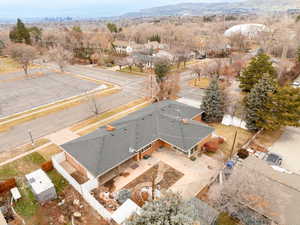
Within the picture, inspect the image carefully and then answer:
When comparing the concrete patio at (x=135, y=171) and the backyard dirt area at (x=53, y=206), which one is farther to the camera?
the concrete patio at (x=135, y=171)

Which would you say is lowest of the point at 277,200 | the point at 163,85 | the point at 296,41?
the point at 277,200

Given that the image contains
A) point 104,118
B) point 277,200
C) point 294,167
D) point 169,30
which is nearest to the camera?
point 277,200

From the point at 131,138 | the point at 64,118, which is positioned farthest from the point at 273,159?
the point at 64,118

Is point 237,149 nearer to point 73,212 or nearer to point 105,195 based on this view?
point 105,195

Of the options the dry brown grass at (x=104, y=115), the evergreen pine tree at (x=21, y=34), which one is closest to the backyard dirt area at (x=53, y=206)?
the dry brown grass at (x=104, y=115)

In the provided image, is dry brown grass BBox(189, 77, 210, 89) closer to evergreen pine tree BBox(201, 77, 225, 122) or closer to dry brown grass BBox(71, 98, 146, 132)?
dry brown grass BBox(71, 98, 146, 132)

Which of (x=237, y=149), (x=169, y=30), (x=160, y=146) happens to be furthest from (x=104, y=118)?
(x=169, y=30)

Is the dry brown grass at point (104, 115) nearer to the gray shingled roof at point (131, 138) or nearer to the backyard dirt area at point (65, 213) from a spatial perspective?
the gray shingled roof at point (131, 138)
